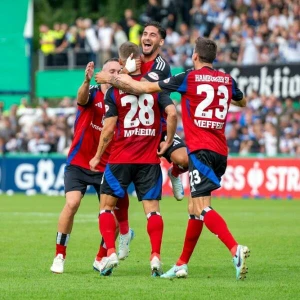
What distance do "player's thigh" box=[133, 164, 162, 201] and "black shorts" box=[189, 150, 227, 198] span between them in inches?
21.7

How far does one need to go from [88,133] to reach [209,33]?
20.6 meters

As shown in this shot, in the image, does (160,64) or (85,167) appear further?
(85,167)

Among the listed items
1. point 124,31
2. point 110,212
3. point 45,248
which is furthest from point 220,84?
point 124,31

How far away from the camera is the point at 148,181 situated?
10609 mm

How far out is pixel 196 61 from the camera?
10.3m

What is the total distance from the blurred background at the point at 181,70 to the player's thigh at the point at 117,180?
558 inches

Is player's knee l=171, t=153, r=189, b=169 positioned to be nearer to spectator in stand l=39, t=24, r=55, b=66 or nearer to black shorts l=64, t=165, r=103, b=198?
black shorts l=64, t=165, r=103, b=198

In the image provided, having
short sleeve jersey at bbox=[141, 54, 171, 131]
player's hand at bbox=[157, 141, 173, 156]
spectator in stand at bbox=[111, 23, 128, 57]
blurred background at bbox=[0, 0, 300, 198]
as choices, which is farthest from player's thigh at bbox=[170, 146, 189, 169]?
spectator in stand at bbox=[111, 23, 128, 57]

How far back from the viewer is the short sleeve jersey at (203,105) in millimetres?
10180

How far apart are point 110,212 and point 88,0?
4143cm

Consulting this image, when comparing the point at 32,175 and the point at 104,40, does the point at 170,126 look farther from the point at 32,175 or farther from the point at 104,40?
the point at 104,40

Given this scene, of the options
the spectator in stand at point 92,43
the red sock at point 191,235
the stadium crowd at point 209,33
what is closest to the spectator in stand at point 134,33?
the stadium crowd at point 209,33

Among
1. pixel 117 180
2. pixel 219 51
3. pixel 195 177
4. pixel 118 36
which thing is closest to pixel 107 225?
pixel 117 180

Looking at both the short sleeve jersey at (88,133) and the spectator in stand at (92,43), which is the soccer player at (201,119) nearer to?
the short sleeve jersey at (88,133)
